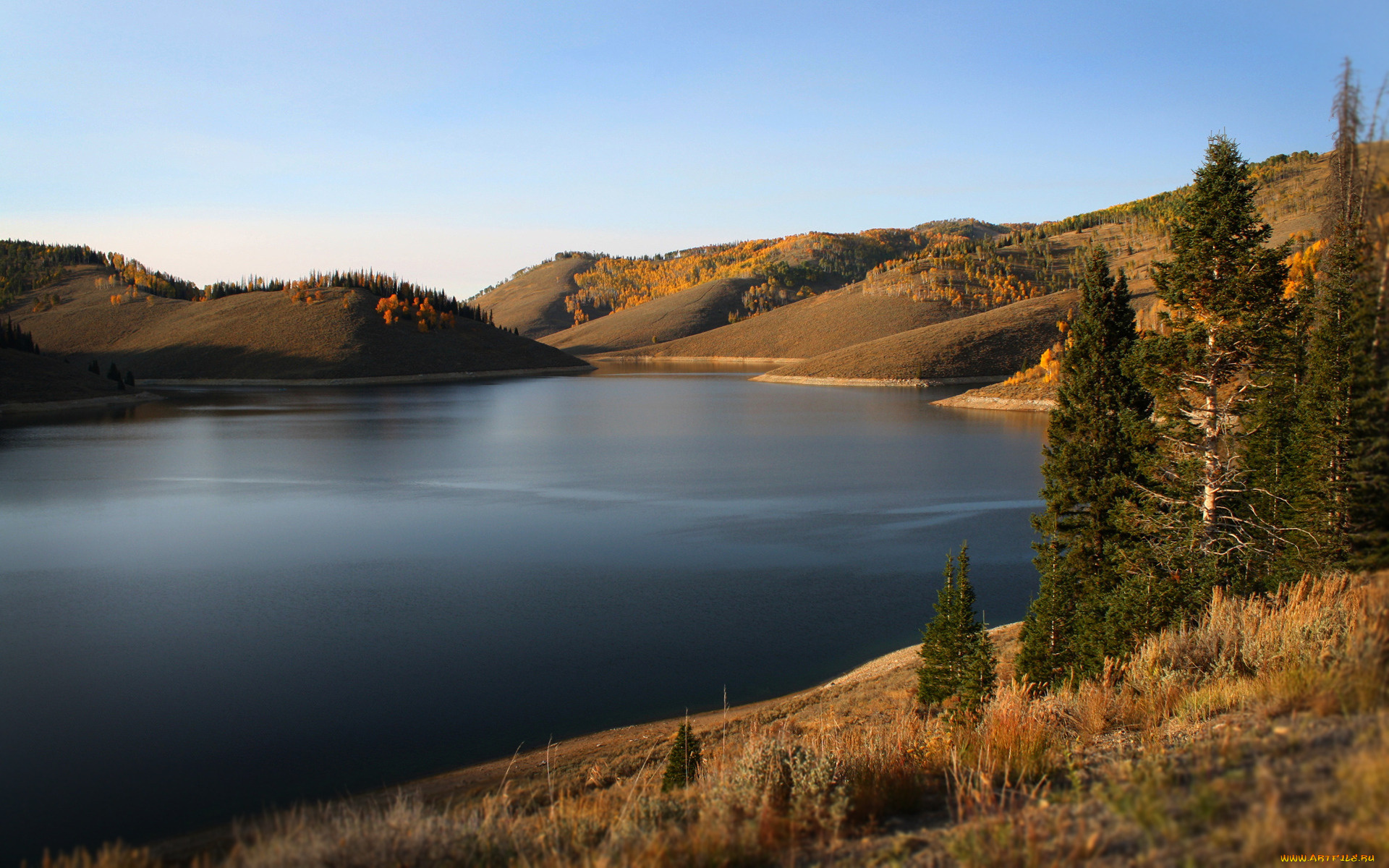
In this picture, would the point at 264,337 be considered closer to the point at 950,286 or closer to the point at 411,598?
the point at 411,598

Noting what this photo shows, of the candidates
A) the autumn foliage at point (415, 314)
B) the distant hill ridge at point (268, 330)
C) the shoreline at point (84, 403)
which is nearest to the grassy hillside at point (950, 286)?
the distant hill ridge at point (268, 330)

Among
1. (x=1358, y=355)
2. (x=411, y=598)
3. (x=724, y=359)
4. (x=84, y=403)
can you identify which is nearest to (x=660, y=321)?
(x=724, y=359)

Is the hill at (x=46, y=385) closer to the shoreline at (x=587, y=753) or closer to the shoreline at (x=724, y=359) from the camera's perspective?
the shoreline at (x=587, y=753)

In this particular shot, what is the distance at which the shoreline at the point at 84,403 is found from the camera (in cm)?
5772

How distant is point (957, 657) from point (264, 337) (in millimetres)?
108164

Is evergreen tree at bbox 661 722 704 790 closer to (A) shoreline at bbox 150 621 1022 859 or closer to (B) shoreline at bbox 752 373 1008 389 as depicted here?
(A) shoreline at bbox 150 621 1022 859

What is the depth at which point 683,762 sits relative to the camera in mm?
7480

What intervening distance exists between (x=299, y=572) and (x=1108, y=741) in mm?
16512

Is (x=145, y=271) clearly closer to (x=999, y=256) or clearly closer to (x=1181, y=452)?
(x=999, y=256)

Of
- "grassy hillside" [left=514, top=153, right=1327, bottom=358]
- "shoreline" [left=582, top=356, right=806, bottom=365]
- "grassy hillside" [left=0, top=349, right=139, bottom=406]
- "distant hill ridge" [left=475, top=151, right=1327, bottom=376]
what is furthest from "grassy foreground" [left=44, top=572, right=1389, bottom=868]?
"shoreline" [left=582, top=356, right=806, bottom=365]

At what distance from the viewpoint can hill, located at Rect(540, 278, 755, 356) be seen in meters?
168

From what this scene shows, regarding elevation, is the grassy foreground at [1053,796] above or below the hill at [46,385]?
below

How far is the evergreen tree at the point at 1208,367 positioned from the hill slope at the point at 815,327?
348 feet

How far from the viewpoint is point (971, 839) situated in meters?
3.86
